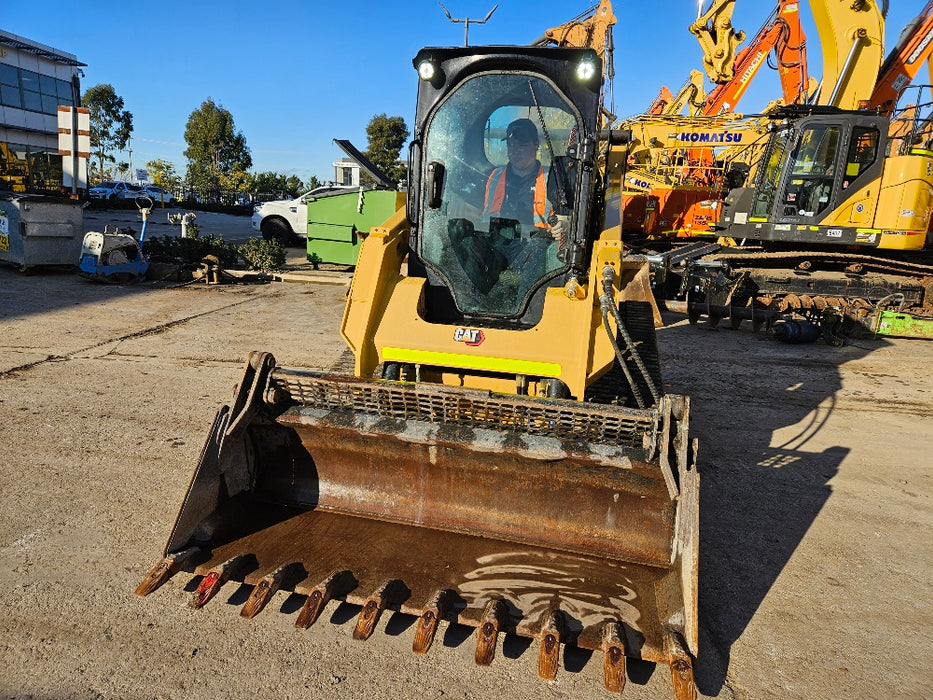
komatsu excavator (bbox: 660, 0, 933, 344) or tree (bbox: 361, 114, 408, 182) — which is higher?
tree (bbox: 361, 114, 408, 182)

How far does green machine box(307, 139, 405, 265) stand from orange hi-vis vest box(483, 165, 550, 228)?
9.45 m

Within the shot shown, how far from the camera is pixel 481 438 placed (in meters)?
3.10

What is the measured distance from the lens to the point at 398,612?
9.35 feet

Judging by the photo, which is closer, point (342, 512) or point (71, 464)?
point (342, 512)

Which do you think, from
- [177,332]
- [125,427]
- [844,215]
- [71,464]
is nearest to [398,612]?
[71,464]

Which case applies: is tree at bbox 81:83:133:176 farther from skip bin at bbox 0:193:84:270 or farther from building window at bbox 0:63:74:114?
skip bin at bbox 0:193:84:270

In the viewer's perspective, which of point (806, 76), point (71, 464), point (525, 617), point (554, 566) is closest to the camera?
point (525, 617)

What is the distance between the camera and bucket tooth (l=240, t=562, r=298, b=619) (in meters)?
2.75

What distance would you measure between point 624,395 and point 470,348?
123 cm

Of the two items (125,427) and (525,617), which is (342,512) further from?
(125,427)

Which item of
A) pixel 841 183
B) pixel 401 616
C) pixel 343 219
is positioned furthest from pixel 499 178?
pixel 343 219

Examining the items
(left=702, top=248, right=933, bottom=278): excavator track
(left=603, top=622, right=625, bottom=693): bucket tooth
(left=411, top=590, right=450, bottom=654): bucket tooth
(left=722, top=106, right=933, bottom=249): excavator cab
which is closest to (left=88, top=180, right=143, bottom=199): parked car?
(left=702, top=248, right=933, bottom=278): excavator track

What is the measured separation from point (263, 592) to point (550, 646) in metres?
1.29

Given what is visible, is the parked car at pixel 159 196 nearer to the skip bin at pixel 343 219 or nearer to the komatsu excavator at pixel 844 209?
the skip bin at pixel 343 219
